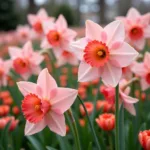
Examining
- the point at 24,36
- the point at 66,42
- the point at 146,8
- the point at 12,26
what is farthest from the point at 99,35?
the point at 146,8

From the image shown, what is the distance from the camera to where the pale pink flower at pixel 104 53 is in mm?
1144

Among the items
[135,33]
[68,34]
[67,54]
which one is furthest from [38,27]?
[135,33]

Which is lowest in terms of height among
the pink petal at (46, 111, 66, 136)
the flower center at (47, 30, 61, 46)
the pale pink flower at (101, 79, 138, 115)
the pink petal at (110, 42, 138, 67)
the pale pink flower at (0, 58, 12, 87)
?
the pale pink flower at (0, 58, 12, 87)

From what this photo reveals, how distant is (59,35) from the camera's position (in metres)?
1.88

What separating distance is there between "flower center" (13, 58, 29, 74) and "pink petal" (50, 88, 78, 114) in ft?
2.71

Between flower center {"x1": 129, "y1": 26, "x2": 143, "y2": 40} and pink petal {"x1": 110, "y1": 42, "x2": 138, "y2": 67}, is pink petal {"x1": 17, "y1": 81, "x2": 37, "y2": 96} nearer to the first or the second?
Result: pink petal {"x1": 110, "y1": 42, "x2": 138, "y2": 67}

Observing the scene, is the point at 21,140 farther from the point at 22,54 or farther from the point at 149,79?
the point at 149,79

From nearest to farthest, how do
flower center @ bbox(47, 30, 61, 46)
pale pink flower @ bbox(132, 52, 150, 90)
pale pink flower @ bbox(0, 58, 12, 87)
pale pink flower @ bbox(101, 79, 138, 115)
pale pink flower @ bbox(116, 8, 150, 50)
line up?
pale pink flower @ bbox(101, 79, 138, 115) < pale pink flower @ bbox(132, 52, 150, 90) < pale pink flower @ bbox(116, 8, 150, 50) < flower center @ bbox(47, 30, 61, 46) < pale pink flower @ bbox(0, 58, 12, 87)

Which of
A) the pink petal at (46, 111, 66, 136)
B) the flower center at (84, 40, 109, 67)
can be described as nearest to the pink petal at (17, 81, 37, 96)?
the pink petal at (46, 111, 66, 136)

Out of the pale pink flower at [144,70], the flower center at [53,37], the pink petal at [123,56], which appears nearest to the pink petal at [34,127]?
the pink petal at [123,56]

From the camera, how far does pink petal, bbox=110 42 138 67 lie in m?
1.15

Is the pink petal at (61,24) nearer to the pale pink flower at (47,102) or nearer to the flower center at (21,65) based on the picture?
the flower center at (21,65)

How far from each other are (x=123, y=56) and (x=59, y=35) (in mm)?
790

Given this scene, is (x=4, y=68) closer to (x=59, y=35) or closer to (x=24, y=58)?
(x=24, y=58)
